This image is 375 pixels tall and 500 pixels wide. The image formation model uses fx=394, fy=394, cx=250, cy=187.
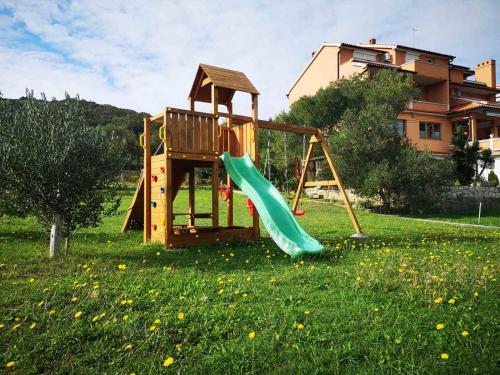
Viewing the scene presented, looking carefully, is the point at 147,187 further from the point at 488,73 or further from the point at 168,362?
the point at 488,73

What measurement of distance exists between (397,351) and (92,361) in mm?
2501

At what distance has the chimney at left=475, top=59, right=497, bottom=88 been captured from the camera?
41.3 meters

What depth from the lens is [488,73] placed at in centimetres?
4150

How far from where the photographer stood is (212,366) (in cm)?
305

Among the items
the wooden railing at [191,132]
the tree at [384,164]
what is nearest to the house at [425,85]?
the tree at [384,164]

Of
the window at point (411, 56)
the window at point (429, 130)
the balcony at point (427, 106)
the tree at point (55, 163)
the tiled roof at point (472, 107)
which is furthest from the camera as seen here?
the window at point (411, 56)

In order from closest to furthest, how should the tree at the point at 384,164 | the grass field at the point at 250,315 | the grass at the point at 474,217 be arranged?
the grass field at the point at 250,315
the grass at the point at 474,217
the tree at the point at 384,164

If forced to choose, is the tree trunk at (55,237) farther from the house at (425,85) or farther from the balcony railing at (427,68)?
the balcony railing at (427,68)

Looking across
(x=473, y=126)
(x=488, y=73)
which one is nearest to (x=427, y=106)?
(x=473, y=126)

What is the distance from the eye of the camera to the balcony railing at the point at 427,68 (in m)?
31.1

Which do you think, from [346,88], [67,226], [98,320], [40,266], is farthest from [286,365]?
[346,88]

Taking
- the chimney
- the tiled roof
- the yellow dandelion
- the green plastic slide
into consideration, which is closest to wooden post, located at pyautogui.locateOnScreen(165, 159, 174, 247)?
the green plastic slide

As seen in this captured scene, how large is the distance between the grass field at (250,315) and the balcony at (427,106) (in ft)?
89.7

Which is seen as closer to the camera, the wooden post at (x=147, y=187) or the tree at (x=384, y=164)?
the wooden post at (x=147, y=187)
